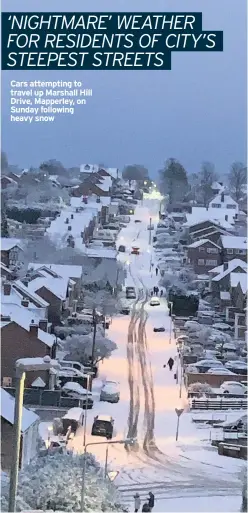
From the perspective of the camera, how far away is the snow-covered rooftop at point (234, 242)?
3.82 metres

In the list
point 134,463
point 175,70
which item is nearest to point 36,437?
point 134,463

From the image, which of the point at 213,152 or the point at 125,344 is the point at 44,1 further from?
the point at 125,344

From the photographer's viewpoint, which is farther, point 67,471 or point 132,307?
point 132,307

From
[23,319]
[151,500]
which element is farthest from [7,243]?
[151,500]

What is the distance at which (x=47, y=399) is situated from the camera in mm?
3811

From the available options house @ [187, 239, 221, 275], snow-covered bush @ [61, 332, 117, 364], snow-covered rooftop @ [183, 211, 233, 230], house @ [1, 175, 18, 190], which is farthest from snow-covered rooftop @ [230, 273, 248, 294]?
house @ [1, 175, 18, 190]

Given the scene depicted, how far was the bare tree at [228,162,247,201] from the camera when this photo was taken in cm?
377

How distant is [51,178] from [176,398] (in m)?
1.18

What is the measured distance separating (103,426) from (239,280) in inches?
36.2

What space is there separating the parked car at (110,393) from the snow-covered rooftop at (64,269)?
21.0 inches

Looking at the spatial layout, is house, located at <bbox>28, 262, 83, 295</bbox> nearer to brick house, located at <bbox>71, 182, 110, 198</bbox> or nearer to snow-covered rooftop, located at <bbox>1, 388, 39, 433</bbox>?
brick house, located at <bbox>71, 182, 110, 198</bbox>

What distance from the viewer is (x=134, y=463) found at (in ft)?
12.2

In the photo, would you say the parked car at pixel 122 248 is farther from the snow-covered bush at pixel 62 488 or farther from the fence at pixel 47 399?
the snow-covered bush at pixel 62 488

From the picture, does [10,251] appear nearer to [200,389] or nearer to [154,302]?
[154,302]
